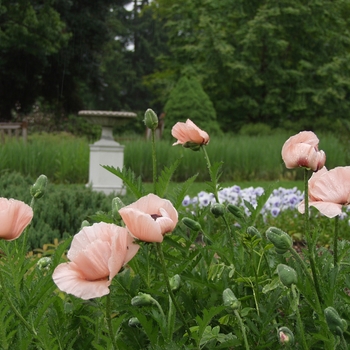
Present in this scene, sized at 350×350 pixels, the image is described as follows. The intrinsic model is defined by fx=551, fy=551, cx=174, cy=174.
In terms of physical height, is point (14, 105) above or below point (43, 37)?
below

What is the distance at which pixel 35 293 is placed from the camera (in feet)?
2.75

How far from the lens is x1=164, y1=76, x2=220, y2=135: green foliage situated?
13.3 metres

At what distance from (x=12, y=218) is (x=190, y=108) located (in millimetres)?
12818

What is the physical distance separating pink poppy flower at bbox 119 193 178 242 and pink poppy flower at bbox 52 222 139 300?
0.6 inches

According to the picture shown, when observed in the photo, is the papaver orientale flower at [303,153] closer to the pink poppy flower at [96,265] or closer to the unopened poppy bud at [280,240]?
the unopened poppy bud at [280,240]

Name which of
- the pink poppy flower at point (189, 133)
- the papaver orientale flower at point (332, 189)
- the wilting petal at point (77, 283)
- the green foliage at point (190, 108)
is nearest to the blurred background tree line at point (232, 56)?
the green foliage at point (190, 108)

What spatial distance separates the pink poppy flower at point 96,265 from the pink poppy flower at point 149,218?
0.01 m

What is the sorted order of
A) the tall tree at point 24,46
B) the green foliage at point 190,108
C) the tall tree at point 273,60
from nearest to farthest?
the green foliage at point 190,108, the tall tree at point 273,60, the tall tree at point 24,46

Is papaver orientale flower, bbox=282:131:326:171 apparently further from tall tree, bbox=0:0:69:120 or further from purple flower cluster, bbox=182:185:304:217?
tall tree, bbox=0:0:69:120

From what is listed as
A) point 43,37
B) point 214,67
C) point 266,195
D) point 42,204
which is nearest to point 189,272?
point 266,195

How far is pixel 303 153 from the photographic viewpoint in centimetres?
91

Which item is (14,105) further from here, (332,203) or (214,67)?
(332,203)

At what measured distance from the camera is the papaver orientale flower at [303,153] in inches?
35.9

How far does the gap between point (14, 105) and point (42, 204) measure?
16597 mm
